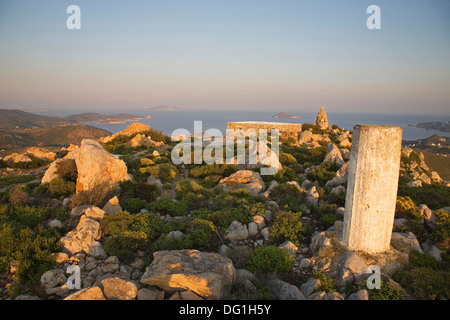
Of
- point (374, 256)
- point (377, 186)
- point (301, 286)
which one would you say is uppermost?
A: point (377, 186)

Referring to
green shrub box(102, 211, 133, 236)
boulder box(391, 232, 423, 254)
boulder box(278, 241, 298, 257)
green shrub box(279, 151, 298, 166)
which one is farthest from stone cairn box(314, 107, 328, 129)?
green shrub box(102, 211, 133, 236)

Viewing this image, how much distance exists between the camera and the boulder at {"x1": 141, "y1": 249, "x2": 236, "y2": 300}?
215 inches

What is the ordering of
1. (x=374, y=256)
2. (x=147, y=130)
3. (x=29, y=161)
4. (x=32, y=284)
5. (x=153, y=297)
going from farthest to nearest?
(x=147, y=130) < (x=29, y=161) < (x=374, y=256) < (x=32, y=284) < (x=153, y=297)

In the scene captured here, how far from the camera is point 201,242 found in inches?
296

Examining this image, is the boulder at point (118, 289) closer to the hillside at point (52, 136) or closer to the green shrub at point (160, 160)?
the green shrub at point (160, 160)

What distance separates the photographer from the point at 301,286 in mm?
6160

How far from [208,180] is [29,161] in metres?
13.2

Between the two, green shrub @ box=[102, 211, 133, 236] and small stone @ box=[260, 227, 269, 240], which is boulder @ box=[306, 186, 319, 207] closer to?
small stone @ box=[260, 227, 269, 240]

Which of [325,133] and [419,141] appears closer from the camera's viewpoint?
[325,133]

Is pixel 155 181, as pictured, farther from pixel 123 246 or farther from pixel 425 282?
pixel 425 282
